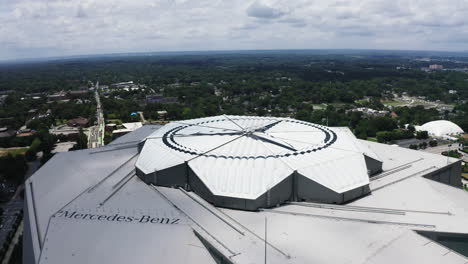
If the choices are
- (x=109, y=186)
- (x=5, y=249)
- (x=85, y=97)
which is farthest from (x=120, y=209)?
(x=85, y=97)

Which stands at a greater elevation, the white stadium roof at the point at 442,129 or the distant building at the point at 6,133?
the distant building at the point at 6,133

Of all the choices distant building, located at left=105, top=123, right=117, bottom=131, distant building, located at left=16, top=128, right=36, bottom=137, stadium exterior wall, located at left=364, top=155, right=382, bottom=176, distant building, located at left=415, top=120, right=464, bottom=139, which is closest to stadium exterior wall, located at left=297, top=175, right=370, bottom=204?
stadium exterior wall, located at left=364, top=155, right=382, bottom=176

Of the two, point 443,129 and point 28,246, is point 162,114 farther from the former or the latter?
point 28,246

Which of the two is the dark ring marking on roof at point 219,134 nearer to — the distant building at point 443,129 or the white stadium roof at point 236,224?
the white stadium roof at point 236,224

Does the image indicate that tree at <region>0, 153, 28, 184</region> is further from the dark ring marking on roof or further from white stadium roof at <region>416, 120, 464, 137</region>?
white stadium roof at <region>416, 120, 464, 137</region>

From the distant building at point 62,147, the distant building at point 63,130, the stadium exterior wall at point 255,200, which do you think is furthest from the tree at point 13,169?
the stadium exterior wall at point 255,200

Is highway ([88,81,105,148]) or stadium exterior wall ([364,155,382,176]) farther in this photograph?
highway ([88,81,105,148])

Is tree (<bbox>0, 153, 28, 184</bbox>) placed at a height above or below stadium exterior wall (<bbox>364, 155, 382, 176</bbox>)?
below

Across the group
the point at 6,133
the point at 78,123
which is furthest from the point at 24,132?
the point at 78,123
